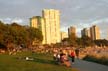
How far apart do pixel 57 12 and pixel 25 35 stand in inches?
3925

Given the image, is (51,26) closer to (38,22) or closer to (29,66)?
(38,22)

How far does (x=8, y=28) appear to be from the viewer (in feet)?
289

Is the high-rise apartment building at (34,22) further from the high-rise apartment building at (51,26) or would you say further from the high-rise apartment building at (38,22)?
the high-rise apartment building at (51,26)

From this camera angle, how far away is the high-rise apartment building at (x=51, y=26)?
182 m

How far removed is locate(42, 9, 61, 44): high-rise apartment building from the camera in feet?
598

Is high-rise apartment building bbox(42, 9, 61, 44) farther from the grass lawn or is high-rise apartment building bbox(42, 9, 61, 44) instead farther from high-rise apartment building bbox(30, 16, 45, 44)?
the grass lawn

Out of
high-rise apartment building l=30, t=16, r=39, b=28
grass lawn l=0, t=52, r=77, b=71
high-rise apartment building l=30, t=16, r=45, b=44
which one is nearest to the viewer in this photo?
grass lawn l=0, t=52, r=77, b=71

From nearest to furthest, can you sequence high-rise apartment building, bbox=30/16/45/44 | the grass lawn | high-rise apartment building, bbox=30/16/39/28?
1. the grass lawn
2. high-rise apartment building, bbox=30/16/39/28
3. high-rise apartment building, bbox=30/16/45/44

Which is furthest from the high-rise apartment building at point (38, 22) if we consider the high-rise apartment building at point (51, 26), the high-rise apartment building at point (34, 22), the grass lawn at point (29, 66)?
the grass lawn at point (29, 66)

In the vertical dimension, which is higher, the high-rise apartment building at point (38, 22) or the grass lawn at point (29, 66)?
the high-rise apartment building at point (38, 22)

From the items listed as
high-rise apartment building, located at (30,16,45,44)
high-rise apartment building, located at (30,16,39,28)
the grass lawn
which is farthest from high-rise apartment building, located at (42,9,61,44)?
the grass lawn

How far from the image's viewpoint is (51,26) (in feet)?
600

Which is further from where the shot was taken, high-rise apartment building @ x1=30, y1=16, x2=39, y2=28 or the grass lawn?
high-rise apartment building @ x1=30, y1=16, x2=39, y2=28

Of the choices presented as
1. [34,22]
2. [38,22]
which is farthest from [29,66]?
[38,22]
